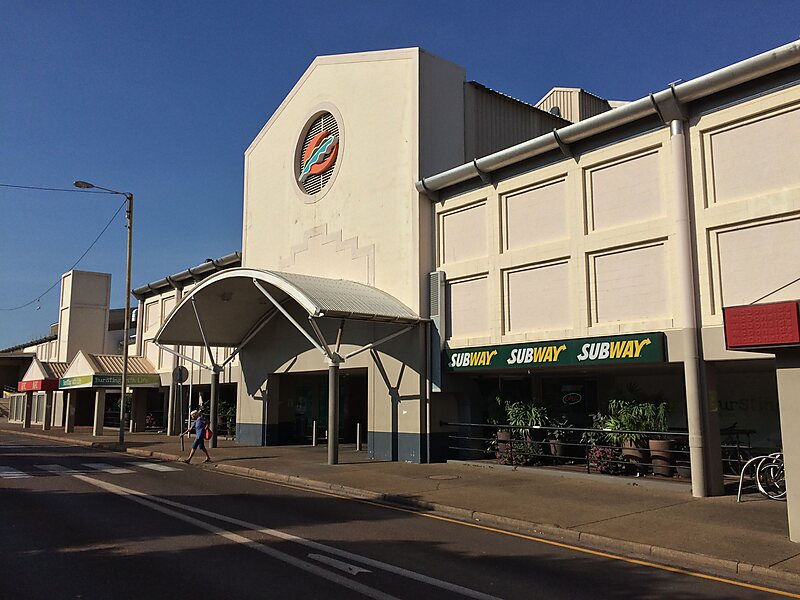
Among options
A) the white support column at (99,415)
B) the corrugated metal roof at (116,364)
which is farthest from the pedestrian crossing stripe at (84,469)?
the corrugated metal roof at (116,364)

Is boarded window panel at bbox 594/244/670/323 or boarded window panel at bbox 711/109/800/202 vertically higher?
boarded window panel at bbox 711/109/800/202

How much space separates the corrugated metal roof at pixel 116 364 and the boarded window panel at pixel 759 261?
30.1 meters

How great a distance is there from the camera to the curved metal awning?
18.0 meters

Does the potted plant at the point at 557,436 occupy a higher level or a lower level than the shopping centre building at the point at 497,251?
lower

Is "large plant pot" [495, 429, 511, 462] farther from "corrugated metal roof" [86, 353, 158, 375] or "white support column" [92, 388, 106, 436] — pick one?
"white support column" [92, 388, 106, 436]

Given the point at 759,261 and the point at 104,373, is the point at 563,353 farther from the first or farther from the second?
the point at 104,373

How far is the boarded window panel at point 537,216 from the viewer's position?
16.9m

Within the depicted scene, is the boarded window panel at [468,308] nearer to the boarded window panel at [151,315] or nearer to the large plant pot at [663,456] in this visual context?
the large plant pot at [663,456]

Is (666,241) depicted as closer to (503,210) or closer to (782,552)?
(503,210)

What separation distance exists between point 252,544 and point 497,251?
11281mm

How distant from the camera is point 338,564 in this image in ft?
25.9

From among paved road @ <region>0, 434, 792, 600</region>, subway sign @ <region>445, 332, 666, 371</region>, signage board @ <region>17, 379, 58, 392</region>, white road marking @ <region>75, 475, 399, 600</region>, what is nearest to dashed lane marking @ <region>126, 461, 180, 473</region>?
white road marking @ <region>75, 475, 399, 600</region>

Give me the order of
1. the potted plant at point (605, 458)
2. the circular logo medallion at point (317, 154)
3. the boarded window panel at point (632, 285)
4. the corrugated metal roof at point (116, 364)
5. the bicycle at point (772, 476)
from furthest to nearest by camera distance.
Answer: the corrugated metal roof at point (116, 364) < the circular logo medallion at point (317, 154) < the potted plant at point (605, 458) < the boarded window panel at point (632, 285) < the bicycle at point (772, 476)

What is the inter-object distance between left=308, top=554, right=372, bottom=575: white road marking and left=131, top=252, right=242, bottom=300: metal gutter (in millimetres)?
22523
